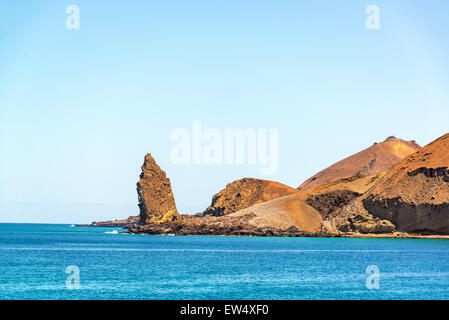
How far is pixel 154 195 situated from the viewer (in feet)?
607

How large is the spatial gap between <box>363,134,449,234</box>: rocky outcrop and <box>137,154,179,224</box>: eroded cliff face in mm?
66573

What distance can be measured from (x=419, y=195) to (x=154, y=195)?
84.3m

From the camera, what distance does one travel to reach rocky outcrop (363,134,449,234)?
138m

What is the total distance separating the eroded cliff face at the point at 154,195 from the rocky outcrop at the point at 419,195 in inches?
2621

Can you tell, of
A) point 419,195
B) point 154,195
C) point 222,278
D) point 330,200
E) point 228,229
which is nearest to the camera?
point 222,278

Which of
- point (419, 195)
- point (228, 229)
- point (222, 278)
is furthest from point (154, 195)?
point (222, 278)

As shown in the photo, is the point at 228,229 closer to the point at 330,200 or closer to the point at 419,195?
the point at 330,200

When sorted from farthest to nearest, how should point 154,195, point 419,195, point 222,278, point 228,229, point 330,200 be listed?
point 154,195
point 330,200
point 228,229
point 419,195
point 222,278

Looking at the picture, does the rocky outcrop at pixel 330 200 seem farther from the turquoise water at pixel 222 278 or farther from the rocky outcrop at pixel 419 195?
the turquoise water at pixel 222 278

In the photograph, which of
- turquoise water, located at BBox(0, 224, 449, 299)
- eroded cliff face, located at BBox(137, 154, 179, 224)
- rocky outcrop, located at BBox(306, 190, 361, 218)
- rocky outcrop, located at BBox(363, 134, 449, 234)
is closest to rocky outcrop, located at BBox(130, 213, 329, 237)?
eroded cliff face, located at BBox(137, 154, 179, 224)

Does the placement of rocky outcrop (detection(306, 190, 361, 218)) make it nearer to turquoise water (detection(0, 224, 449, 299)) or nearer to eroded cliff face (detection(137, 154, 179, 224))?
eroded cliff face (detection(137, 154, 179, 224))

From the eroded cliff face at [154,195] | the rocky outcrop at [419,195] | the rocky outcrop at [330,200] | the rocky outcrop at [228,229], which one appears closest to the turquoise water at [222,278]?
the rocky outcrop at [419,195]

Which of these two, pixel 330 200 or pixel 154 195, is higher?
pixel 154 195
